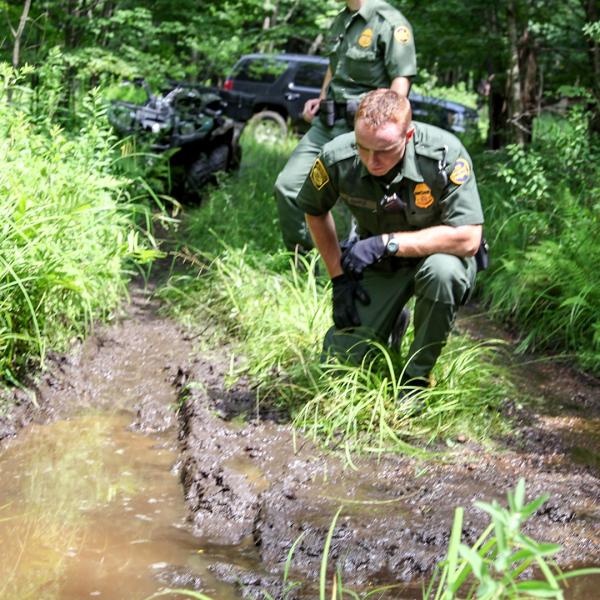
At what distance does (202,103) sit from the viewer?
27.9 feet

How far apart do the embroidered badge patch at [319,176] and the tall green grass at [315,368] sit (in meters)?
0.72

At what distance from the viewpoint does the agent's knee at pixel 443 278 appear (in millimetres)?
3852

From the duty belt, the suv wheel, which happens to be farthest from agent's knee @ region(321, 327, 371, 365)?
Result: the suv wheel

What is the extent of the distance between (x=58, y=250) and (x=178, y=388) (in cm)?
82

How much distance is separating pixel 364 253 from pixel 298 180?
161 cm

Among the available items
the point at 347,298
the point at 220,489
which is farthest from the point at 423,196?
the point at 220,489

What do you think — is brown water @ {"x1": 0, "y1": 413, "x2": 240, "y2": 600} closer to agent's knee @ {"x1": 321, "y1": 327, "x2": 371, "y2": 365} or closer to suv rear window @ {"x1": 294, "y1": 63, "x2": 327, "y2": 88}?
agent's knee @ {"x1": 321, "y1": 327, "x2": 371, "y2": 365}

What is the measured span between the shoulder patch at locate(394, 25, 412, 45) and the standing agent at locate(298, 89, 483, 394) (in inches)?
60.5

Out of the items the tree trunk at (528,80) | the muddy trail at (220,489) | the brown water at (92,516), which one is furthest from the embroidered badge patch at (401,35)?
the tree trunk at (528,80)

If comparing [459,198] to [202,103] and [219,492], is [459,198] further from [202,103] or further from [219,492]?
[202,103]

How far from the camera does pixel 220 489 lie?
3402 millimetres

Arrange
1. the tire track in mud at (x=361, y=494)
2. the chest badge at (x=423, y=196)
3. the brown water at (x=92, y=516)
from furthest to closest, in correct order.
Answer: the chest badge at (x=423, y=196), the tire track in mud at (x=361, y=494), the brown water at (x=92, y=516)

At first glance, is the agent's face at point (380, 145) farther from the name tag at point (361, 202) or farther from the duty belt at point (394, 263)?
the duty belt at point (394, 263)

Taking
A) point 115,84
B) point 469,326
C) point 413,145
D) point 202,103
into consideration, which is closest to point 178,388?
point 413,145
